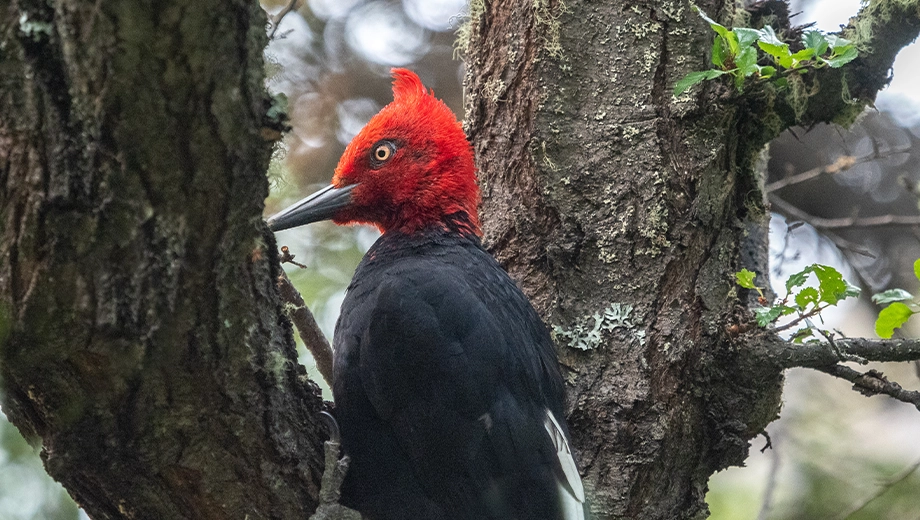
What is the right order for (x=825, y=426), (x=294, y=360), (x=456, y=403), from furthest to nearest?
(x=825, y=426) → (x=456, y=403) → (x=294, y=360)

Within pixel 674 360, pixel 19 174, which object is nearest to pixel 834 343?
pixel 674 360

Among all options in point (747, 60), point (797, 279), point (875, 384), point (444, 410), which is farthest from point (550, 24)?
point (875, 384)

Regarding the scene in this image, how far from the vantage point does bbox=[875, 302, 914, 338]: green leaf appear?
7.54 feet

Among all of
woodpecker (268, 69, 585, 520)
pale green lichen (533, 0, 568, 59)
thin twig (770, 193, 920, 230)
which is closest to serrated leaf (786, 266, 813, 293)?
woodpecker (268, 69, 585, 520)

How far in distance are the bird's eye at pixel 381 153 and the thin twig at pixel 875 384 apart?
183 cm

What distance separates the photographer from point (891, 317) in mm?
2320

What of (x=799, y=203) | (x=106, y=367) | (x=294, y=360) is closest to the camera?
(x=106, y=367)

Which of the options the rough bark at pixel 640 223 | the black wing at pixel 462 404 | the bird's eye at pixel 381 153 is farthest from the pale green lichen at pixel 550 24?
the black wing at pixel 462 404

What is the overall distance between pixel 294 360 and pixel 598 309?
1.15 meters

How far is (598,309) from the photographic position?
9.20 feet

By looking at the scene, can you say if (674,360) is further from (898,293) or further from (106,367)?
(106,367)

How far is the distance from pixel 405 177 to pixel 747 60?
1471 millimetres

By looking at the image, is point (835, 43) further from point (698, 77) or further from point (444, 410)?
point (444, 410)

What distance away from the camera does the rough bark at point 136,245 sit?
4.90 ft
